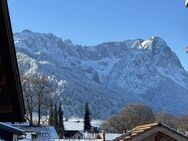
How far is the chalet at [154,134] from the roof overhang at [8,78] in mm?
10900

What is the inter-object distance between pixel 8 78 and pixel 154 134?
40.8ft

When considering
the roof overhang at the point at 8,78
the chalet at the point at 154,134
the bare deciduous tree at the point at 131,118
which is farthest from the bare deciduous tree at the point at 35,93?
the roof overhang at the point at 8,78

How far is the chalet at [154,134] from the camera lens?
66.1ft

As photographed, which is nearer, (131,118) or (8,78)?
(8,78)

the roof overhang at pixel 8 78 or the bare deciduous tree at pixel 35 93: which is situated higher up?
the bare deciduous tree at pixel 35 93

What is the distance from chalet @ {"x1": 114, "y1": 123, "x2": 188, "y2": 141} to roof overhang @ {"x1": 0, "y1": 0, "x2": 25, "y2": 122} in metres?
10.9

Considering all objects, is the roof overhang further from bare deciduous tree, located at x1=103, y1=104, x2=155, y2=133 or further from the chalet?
bare deciduous tree, located at x1=103, y1=104, x2=155, y2=133

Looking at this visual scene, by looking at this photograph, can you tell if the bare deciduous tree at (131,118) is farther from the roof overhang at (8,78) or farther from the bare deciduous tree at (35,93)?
the roof overhang at (8,78)

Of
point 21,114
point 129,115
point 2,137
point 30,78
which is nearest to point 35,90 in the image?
point 30,78

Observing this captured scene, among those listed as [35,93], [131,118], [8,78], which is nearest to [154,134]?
[8,78]

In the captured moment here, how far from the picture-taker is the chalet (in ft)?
66.1

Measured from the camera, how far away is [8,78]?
8.93 meters

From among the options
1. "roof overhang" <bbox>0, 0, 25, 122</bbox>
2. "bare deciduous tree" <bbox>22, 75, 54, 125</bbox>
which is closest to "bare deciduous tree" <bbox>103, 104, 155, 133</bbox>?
"bare deciduous tree" <bbox>22, 75, 54, 125</bbox>

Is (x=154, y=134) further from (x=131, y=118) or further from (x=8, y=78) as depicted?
(x=131, y=118)
